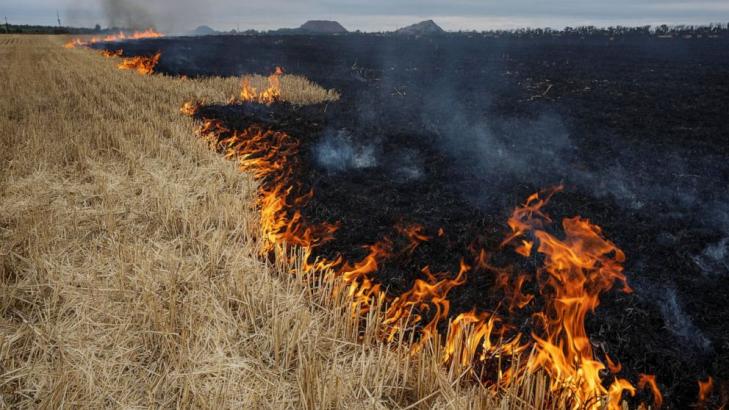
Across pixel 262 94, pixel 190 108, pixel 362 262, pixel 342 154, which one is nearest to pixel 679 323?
pixel 362 262

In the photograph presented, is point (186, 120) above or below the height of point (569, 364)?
above

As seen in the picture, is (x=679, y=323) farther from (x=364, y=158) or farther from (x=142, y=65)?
(x=142, y=65)

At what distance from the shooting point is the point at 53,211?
5.41m

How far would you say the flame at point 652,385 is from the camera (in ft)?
9.62

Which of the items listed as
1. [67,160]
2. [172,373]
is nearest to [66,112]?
[67,160]

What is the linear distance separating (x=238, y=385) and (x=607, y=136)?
8.91 metres

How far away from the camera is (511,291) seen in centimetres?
405

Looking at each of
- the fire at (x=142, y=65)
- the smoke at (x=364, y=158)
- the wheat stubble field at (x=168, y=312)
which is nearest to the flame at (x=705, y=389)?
the wheat stubble field at (x=168, y=312)

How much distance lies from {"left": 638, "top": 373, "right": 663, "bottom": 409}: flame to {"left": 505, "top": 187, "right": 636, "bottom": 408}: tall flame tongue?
4 cm

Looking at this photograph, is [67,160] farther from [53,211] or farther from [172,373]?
[172,373]

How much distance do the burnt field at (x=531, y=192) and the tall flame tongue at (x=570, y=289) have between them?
0.27 ft

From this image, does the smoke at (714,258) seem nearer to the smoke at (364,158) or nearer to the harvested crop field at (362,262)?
the harvested crop field at (362,262)

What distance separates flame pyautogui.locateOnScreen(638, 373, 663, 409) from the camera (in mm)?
2934

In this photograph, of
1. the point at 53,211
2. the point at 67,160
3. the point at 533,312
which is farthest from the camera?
the point at 67,160
